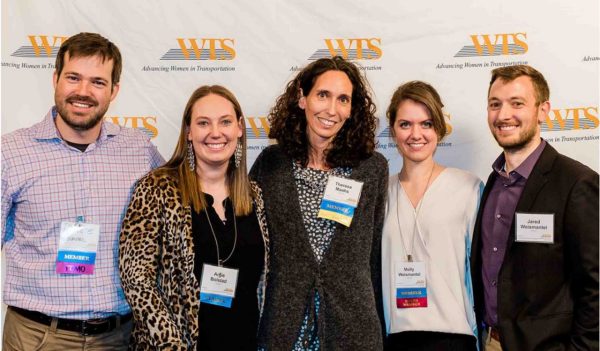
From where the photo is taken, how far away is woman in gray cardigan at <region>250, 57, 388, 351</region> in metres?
2.74

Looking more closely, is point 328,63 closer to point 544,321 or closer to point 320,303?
point 320,303

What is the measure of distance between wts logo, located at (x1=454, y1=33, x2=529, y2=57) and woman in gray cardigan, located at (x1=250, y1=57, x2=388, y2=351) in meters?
1.14

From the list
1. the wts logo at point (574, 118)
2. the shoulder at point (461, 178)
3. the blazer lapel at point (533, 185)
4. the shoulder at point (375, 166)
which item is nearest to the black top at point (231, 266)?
the shoulder at point (375, 166)

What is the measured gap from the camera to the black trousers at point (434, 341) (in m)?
2.82

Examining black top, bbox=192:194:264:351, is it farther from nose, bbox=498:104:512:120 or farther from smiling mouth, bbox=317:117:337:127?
nose, bbox=498:104:512:120

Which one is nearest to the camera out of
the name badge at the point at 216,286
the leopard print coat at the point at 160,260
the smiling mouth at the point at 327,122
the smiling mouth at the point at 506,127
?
the leopard print coat at the point at 160,260

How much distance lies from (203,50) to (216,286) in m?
1.93

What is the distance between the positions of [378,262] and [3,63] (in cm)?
270

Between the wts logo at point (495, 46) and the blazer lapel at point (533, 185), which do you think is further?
the wts logo at point (495, 46)

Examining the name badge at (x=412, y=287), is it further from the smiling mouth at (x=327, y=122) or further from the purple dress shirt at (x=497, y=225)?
the smiling mouth at (x=327, y=122)

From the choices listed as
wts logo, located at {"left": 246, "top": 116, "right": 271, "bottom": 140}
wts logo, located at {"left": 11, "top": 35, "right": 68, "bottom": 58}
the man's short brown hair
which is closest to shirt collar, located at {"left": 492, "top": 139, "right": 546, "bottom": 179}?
wts logo, located at {"left": 246, "top": 116, "right": 271, "bottom": 140}

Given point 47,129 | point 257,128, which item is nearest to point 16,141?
point 47,129

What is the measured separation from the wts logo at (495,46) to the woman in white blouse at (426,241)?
998 mm

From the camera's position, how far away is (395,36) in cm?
393
